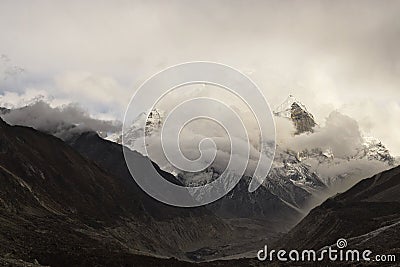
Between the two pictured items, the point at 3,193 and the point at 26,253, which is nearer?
the point at 26,253

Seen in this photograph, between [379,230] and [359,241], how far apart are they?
10.1 m

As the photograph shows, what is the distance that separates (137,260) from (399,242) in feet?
242

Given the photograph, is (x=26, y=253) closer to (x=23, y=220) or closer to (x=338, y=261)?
(x=23, y=220)

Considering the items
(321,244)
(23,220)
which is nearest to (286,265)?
(321,244)

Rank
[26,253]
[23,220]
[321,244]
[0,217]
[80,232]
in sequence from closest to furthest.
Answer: [26,253] < [0,217] < [23,220] < [80,232] < [321,244]

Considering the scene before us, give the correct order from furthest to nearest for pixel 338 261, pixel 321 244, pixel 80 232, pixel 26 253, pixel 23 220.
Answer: pixel 321 244 → pixel 80 232 → pixel 23 220 → pixel 338 261 → pixel 26 253

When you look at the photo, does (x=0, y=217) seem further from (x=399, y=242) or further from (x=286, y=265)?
(x=399, y=242)

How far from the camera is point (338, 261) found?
139 m

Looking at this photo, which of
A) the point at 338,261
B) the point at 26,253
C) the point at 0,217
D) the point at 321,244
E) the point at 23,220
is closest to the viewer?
the point at 26,253

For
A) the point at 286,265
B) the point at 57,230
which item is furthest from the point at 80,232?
the point at 286,265

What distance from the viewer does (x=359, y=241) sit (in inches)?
6211

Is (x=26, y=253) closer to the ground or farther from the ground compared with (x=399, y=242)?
closer to the ground

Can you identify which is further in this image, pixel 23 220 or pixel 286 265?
pixel 23 220

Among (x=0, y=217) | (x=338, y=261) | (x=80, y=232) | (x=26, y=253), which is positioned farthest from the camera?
(x=80, y=232)
